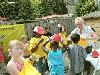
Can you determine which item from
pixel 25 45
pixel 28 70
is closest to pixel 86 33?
pixel 25 45

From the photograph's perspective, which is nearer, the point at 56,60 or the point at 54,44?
the point at 54,44

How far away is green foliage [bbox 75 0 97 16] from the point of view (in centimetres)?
2264

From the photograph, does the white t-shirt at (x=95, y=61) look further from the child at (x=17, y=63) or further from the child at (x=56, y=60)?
the child at (x=17, y=63)

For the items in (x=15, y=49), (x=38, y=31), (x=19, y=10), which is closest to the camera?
(x=15, y=49)

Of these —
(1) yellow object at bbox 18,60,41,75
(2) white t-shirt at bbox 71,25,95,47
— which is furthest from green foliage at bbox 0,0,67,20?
(1) yellow object at bbox 18,60,41,75

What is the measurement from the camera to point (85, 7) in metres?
23.0

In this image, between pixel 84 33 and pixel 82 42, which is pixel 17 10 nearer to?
pixel 84 33

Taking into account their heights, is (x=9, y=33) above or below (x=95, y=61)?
below

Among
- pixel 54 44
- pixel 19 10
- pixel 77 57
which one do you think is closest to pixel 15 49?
pixel 54 44

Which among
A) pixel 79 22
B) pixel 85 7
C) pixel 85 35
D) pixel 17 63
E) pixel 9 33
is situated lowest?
pixel 85 7

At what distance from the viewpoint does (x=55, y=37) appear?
340 inches

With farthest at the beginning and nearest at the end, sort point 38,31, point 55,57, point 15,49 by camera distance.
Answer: point 38,31 → point 55,57 → point 15,49

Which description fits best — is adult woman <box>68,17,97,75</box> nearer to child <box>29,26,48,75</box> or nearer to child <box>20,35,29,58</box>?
child <box>29,26,48,75</box>

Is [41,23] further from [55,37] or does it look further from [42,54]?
[55,37]
